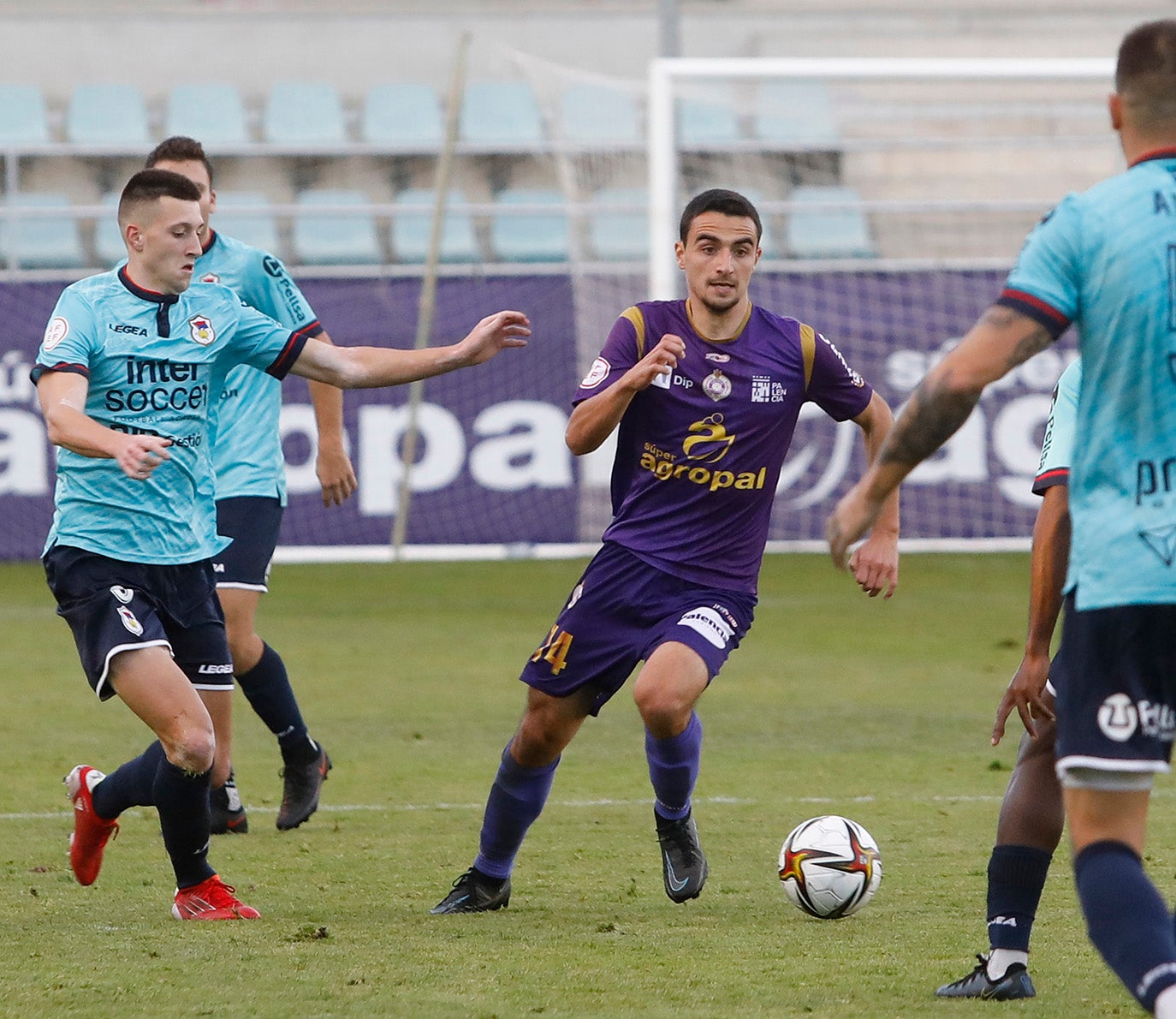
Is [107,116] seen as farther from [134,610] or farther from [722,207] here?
[134,610]

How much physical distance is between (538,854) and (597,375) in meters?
1.69

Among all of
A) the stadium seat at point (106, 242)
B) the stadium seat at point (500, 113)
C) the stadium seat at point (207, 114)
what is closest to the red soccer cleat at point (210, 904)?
the stadium seat at point (106, 242)

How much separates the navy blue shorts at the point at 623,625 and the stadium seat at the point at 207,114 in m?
15.1

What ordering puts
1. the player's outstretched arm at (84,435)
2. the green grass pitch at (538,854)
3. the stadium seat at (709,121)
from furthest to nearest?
the stadium seat at (709,121)
the player's outstretched arm at (84,435)
the green grass pitch at (538,854)

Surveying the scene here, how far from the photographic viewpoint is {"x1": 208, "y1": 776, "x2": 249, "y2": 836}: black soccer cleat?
21.1 feet

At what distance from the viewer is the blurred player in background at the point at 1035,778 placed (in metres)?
4.14

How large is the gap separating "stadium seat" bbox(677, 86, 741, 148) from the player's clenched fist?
12.4m

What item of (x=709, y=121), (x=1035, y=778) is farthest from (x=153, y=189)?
(x=709, y=121)

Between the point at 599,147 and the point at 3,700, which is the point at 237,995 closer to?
the point at 3,700

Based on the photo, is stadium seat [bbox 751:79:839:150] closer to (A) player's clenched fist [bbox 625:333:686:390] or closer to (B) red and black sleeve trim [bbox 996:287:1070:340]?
(A) player's clenched fist [bbox 625:333:686:390]

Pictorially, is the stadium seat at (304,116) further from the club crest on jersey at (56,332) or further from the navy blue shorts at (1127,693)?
the navy blue shorts at (1127,693)

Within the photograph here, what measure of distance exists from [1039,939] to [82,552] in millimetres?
2709

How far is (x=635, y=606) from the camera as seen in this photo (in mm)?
5387

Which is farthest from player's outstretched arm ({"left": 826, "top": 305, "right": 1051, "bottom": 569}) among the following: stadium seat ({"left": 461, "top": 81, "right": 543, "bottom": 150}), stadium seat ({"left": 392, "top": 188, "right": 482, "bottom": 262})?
stadium seat ({"left": 461, "top": 81, "right": 543, "bottom": 150})
